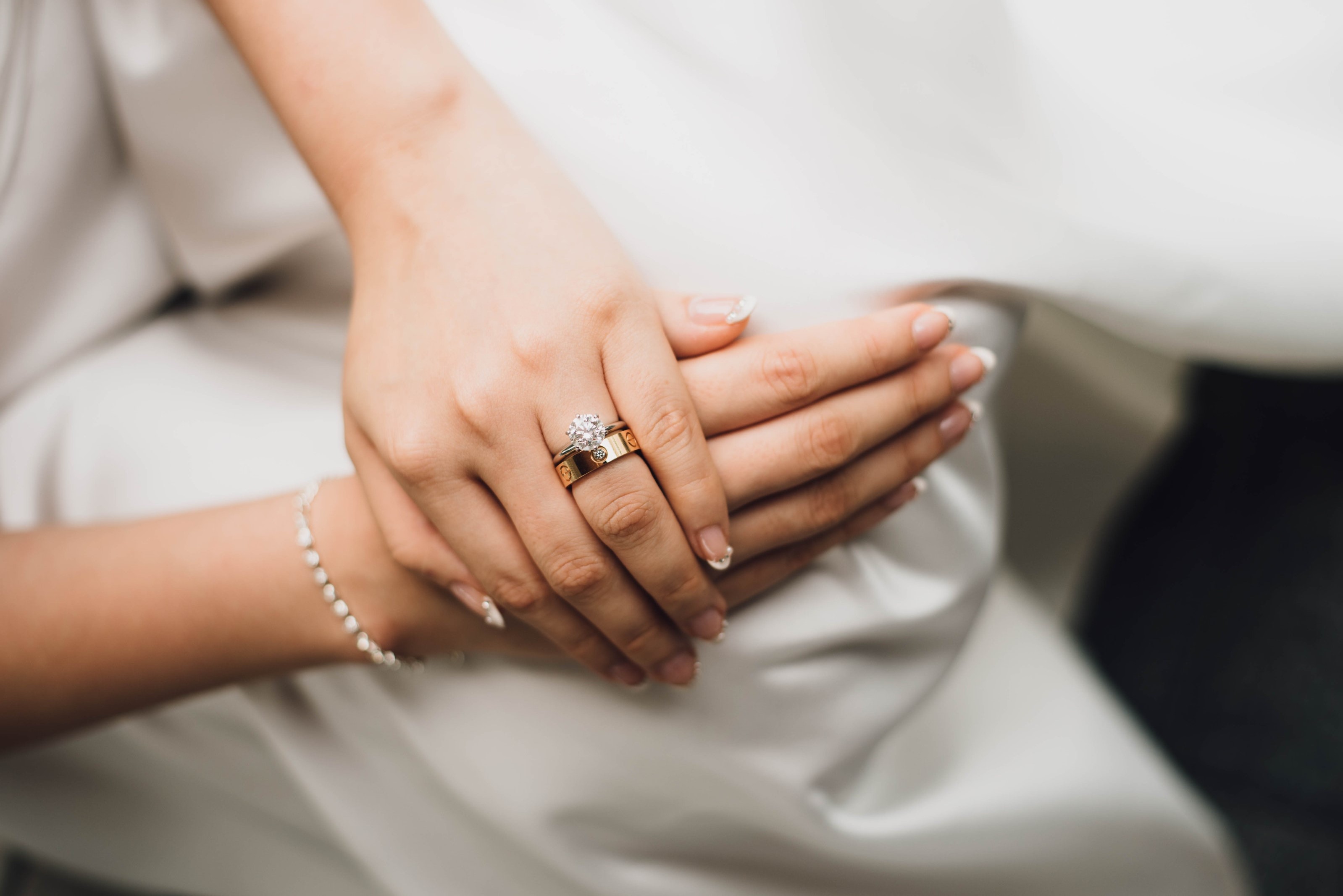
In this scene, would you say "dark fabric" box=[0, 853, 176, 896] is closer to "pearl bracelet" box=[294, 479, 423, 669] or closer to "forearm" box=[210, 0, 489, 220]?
"pearl bracelet" box=[294, 479, 423, 669]

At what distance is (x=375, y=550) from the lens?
689mm

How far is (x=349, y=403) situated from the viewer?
2.09 ft

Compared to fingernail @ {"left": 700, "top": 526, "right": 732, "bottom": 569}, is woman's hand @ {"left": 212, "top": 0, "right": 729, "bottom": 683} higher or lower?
higher

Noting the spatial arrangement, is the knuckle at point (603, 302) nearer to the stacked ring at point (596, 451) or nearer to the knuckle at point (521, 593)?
the stacked ring at point (596, 451)

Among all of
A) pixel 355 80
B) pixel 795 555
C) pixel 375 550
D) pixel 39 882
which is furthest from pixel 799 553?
pixel 39 882

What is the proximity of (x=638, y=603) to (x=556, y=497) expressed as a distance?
10 centimetres

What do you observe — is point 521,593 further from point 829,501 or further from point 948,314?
point 948,314

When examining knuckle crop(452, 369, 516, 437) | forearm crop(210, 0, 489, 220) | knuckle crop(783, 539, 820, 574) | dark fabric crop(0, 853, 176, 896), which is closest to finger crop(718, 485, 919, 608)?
knuckle crop(783, 539, 820, 574)

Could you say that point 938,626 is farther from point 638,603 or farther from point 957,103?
point 957,103

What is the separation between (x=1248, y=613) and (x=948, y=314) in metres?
1.13

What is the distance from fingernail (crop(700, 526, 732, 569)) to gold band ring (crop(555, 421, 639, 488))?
0.25 ft

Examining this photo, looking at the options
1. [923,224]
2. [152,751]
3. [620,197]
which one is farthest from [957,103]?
[152,751]

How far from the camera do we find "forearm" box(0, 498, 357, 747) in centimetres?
70

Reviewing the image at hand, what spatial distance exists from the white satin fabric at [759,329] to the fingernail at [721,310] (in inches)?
1.3
